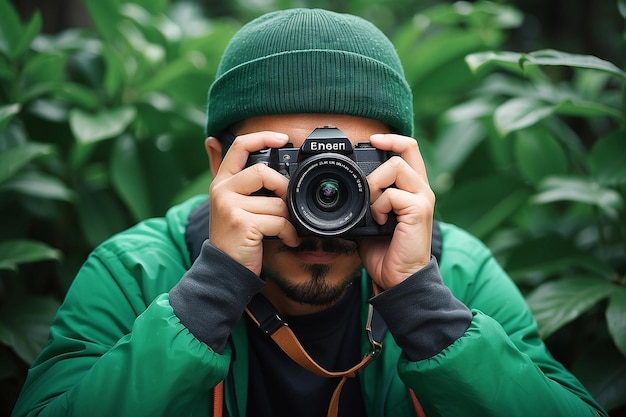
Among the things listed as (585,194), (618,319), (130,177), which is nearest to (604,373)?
(618,319)

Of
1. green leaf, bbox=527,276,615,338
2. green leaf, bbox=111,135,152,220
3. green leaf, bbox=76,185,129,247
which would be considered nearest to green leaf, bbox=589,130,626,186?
green leaf, bbox=527,276,615,338

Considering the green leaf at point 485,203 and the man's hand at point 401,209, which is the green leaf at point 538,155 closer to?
the green leaf at point 485,203

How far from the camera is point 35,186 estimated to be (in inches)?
81.6

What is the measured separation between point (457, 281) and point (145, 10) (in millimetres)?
1846

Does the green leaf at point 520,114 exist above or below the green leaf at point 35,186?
above

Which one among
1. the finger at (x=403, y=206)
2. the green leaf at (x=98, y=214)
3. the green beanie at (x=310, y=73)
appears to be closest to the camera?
the finger at (x=403, y=206)

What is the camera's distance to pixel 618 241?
2193mm

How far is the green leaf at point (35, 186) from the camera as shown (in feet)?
6.72

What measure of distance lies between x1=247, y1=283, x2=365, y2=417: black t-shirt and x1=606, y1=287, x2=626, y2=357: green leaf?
2.34 ft

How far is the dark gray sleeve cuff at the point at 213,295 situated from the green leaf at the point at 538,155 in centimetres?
136

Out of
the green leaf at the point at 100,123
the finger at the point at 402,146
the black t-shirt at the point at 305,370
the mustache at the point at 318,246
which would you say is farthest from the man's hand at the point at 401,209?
the green leaf at the point at 100,123

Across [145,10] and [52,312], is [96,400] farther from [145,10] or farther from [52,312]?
[145,10]

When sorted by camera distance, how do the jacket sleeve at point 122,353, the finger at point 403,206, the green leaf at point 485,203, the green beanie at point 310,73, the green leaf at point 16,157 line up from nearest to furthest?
the jacket sleeve at point 122,353
the finger at point 403,206
the green beanie at point 310,73
the green leaf at point 16,157
the green leaf at point 485,203

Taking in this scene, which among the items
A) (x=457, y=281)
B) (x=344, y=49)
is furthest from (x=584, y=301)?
(x=344, y=49)
